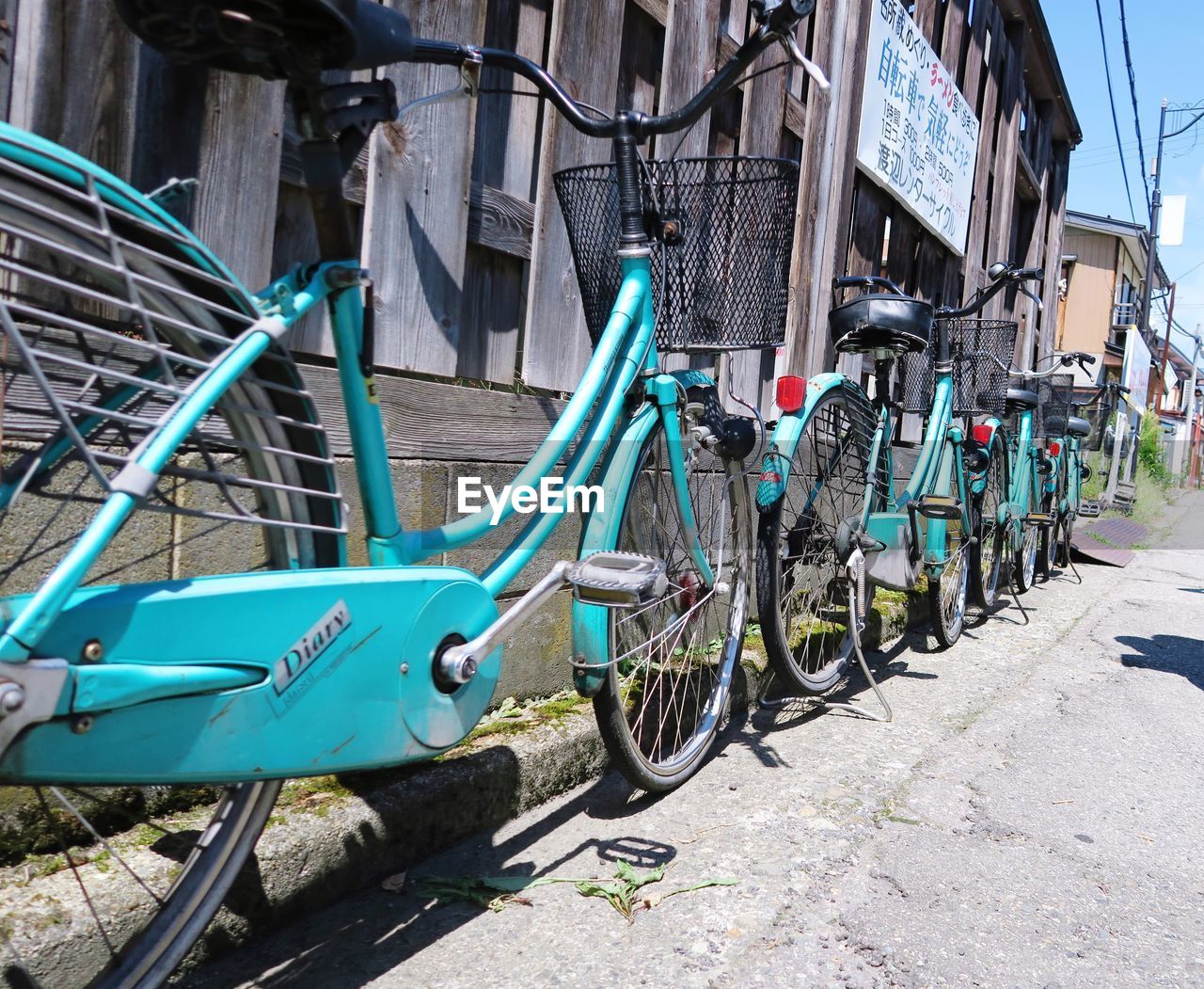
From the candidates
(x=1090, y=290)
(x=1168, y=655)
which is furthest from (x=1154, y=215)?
(x=1168, y=655)

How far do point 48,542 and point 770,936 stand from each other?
4.85 ft

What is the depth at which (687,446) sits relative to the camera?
99.5 inches

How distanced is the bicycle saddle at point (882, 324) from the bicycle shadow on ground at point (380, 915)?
1740 millimetres

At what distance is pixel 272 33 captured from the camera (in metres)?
1.26

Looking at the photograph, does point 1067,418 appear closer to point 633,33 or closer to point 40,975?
point 633,33

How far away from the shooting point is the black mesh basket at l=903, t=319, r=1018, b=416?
4.57 m

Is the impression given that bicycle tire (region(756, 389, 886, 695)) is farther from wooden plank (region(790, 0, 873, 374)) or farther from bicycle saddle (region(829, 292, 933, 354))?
wooden plank (region(790, 0, 873, 374))

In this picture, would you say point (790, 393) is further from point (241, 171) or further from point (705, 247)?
point (241, 171)

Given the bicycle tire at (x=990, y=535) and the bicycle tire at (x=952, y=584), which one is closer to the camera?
the bicycle tire at (x=952, y=584)

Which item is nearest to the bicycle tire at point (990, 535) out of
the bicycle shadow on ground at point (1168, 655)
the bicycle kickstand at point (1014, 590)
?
the bicycle kickstand at point (1014, 590)

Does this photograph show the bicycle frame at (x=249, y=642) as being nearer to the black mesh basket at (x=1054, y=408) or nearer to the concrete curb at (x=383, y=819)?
the concrete curb at (x=383, y=819)

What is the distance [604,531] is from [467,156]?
110 centimetres

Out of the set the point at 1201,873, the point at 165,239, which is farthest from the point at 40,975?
the point at 1201,873

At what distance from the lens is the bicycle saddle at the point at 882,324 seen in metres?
3.11
